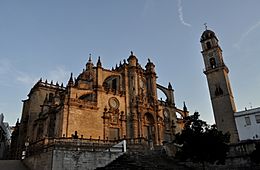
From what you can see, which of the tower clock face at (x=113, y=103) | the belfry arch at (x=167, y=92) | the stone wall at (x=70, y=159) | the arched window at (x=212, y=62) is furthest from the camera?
the belfry arch at (x=167, y=92)

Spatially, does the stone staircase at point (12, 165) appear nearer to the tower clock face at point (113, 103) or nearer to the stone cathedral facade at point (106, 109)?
the stone cathedral facade at point (106, 109)

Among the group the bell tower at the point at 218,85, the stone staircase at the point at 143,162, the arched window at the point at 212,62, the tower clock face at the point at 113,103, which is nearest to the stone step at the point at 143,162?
the stone staircase at the point at 143,162

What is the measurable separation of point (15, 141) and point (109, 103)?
78.5 ft

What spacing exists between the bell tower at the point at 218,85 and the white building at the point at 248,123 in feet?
4.25

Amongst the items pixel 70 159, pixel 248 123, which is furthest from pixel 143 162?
pixel 248 123

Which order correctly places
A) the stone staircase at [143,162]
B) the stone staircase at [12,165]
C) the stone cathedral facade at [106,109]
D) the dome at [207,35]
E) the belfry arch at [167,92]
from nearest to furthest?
the stone staircase at [143,162] < the stone staircase at [12,165] < the stone cathedral facade at [106,109] < the dome at [207,35] < the belfry arch at [167,92]

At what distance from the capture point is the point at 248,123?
33.2 m

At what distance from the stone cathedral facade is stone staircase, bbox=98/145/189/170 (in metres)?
11.5

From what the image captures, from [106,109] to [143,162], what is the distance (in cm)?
1629

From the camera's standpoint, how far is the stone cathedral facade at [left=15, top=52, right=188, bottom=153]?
103ft

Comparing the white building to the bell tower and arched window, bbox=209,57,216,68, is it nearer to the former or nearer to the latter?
the bell tower

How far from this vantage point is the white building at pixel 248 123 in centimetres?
3211

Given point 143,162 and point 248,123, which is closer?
point 143,162

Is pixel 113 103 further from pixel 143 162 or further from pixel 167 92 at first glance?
pixel 143 162
